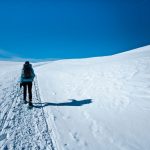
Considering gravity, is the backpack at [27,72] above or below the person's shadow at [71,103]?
above

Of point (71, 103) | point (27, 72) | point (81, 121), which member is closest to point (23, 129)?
point (81, 121)

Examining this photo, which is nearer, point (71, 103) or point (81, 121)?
point (81, 121)

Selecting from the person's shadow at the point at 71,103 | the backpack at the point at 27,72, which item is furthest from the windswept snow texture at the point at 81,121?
the backpack at the point at 27,72

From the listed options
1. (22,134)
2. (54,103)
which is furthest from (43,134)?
(54,103)

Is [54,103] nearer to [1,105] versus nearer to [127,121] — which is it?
[1,105]

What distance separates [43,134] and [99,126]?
6.48ft

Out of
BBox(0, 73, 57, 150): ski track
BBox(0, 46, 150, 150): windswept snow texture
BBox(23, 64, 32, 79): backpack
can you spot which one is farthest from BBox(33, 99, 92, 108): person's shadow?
BBox(23, 64, 32, 79): backpack

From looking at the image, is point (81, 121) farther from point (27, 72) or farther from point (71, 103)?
point (27, 72)

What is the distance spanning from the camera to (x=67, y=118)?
23.9 feet

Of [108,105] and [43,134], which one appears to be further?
[108,105]

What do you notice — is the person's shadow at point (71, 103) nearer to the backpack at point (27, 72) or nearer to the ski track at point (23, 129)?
the ski track at point (23, 129)

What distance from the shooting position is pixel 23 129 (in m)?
6.04

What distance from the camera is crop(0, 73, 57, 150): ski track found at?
5027mm

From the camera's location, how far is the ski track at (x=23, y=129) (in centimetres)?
503
